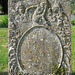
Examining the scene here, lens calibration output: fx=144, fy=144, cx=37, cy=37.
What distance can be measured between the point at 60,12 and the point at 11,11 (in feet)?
3.09

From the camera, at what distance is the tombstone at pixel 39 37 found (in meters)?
2.77

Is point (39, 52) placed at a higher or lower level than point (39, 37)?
lower

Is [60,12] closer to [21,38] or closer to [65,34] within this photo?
[65,34]

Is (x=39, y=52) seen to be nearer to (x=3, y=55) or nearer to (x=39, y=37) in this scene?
(x=39, y=37)

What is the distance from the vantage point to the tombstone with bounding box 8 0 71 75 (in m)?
2.77

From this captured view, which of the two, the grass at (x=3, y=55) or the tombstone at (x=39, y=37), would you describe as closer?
the tombstone at (x=39, y=37)

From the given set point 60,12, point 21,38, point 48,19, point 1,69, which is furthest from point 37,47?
point 1,69

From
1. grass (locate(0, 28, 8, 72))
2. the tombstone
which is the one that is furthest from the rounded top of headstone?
grass (locate(0, 28, 8, 72))

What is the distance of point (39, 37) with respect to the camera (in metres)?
2.85

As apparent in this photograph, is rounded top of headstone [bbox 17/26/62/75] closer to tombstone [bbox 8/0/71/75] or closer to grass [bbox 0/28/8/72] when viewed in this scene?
tombstone [bbox 8/0/71/75]

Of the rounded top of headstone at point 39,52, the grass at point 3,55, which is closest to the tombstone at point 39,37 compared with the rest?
the rounded top of headstone at point 39,52

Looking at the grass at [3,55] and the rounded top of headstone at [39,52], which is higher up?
the rounded top of headstone at [39,52]

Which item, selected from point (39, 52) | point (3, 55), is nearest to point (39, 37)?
point (39, 52)

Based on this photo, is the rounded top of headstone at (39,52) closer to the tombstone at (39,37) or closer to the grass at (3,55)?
the tombstone at (39,37)
